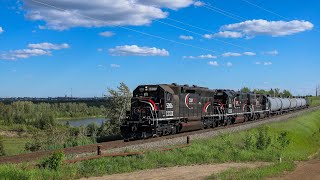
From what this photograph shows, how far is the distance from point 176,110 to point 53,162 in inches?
567

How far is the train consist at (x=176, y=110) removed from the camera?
2505cm

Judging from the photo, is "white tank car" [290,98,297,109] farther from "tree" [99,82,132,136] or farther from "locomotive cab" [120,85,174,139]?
"locomotive cab" [120,85,174,139]

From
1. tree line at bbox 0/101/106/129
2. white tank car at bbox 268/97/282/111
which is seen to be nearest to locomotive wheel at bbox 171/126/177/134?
white tank car at bbox 268/97/282/111

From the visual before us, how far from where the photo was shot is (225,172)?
16.9 metres

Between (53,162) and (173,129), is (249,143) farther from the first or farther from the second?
(53,162)

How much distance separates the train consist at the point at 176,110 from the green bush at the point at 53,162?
10071 mm

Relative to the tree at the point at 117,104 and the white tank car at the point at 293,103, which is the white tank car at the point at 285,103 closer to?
the white tank car at the point at 293,103

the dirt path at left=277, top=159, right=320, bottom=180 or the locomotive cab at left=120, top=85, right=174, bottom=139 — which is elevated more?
the locomotive cab at left=120, top=85, right=174, bottom=139

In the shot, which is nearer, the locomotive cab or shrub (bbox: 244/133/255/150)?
the locomotive cab

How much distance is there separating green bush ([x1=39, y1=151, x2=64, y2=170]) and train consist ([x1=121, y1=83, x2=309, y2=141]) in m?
10.1

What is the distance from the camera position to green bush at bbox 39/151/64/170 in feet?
48.2

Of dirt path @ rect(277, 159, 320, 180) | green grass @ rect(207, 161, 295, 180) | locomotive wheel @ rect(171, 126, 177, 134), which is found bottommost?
dirt path @ rect(277, 159, 320, 180)

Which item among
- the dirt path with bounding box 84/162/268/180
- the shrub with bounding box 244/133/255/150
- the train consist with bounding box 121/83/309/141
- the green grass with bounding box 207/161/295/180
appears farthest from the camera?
the shrub with bounding box 244/133/255/150

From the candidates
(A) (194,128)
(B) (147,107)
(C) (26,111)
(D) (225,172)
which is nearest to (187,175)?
(D) (225,172)
